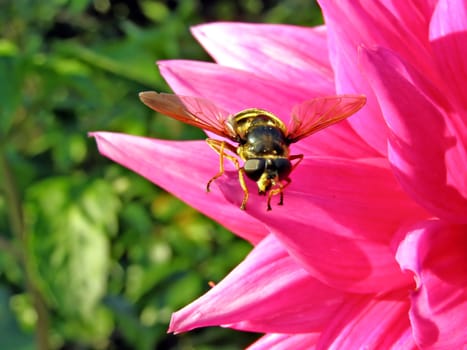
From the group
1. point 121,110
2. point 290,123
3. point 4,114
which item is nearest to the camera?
point 290,123

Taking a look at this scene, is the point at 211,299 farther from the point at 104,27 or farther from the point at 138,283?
the point at 104,27

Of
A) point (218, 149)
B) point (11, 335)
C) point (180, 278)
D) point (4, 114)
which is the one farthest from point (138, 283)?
point (218, 149)

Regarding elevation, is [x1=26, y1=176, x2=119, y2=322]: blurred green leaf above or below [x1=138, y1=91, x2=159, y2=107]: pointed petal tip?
below

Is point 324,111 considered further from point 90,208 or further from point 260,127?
point 90,208

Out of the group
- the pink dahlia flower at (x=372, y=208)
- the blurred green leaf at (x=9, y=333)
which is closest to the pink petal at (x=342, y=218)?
the pink dahlia flower at (x=372, y=208)

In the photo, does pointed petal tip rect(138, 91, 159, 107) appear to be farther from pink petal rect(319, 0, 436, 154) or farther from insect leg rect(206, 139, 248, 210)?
pink petal rect(319, 0, 436, 154)

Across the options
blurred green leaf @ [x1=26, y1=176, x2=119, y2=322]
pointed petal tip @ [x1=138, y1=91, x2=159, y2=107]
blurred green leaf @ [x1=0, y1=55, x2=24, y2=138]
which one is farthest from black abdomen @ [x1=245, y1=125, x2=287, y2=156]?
blurred green leaf @ [x1=26, y1=176, x2=119, y2=322]

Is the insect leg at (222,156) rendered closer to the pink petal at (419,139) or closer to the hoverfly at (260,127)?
the hoverfly at (260,127)
